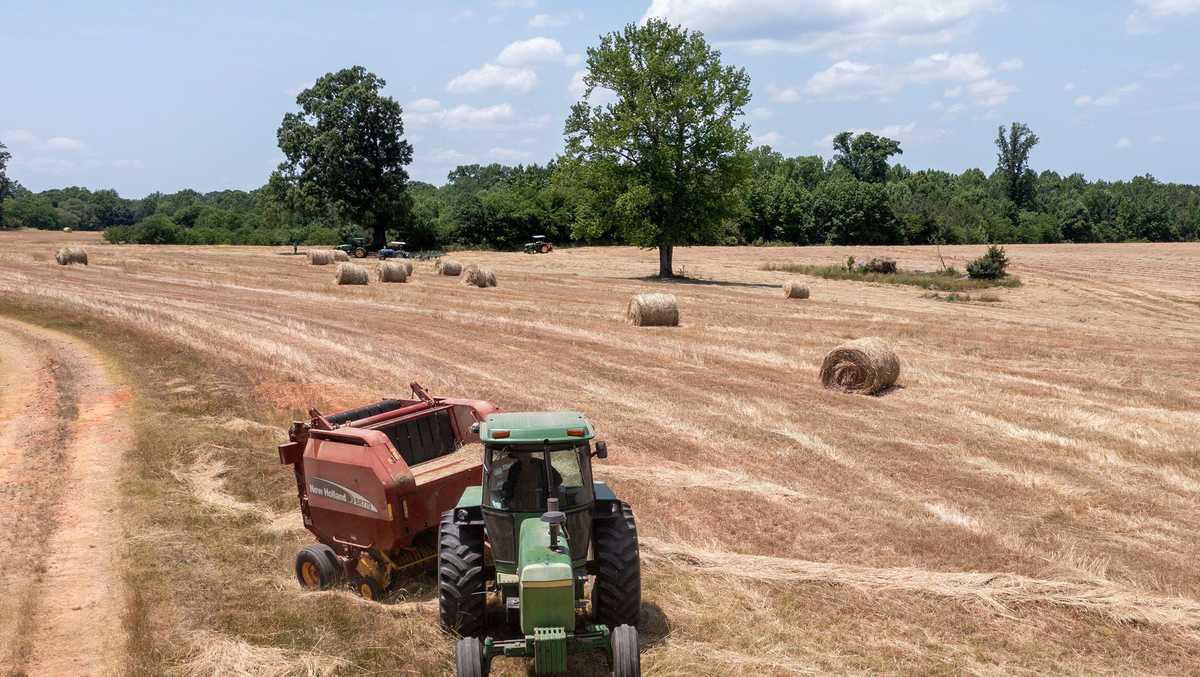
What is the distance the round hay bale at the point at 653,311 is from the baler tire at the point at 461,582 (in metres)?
21.4

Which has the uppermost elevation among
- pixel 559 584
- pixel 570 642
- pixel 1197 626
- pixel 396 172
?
pixel 396 172

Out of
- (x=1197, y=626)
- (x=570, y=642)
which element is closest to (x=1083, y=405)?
(x=1197, y=626)

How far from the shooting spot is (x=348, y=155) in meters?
64.7

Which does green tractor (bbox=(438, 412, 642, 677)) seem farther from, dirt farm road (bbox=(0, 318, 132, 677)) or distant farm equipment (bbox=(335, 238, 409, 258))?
distant farm equipment (bbox=(335, 238, 409, 258))

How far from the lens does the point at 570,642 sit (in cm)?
761

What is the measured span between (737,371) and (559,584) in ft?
51.7

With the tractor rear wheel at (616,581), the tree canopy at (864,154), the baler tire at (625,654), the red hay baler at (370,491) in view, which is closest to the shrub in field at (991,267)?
the red hay baler at (370,491)

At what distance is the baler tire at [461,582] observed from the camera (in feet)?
27.8

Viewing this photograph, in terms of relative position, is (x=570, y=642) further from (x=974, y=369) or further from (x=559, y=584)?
(x=974, y=369)

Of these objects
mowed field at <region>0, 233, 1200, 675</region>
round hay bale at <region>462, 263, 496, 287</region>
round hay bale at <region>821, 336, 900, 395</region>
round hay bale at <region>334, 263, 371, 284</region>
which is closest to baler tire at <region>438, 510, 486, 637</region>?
mowed field at <region>0, 233, 1200, 675</region>

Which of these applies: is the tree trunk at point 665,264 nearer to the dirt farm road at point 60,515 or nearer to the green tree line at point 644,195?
the green tree line at point 644,195

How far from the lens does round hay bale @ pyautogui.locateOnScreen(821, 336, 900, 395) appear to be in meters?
20.2

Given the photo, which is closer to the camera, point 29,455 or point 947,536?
point 947,536

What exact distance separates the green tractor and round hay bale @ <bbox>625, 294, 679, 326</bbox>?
68.8ft
